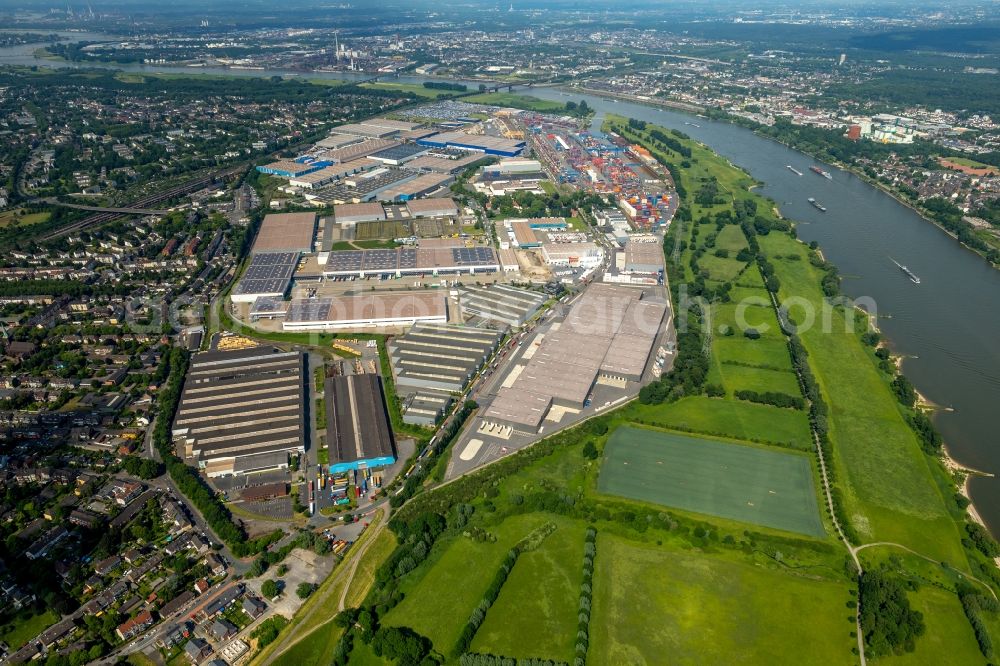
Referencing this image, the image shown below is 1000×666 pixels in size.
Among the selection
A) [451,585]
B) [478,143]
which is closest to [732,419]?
[451,585]

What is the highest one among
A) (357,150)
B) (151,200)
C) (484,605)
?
(357,150)

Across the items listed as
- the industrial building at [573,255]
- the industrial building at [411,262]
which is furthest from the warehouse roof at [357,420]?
the industrial building at [573,255]

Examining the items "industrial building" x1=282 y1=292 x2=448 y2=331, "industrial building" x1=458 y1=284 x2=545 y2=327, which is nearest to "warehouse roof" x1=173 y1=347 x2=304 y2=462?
"industrial building" x1=282 y1=292 x2=448 y2=331

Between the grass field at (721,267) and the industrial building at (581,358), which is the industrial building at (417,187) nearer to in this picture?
the industrial building at (581,358)

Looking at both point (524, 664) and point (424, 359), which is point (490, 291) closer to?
point (424, 359)

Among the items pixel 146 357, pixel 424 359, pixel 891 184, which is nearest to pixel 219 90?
pixel 146 357

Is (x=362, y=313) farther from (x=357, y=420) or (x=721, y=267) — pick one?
(x=721, y=267)
